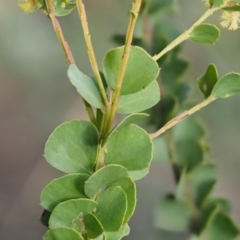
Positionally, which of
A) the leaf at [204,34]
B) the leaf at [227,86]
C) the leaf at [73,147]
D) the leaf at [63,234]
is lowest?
the leaf at [63,234]

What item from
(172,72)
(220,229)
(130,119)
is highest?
(130,119)

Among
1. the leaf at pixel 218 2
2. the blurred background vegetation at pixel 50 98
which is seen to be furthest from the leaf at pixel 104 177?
the blurred background vegetation at pixel 50 98

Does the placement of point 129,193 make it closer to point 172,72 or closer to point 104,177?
point 104,177

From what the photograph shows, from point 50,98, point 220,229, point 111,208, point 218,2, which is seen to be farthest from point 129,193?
point 50,98

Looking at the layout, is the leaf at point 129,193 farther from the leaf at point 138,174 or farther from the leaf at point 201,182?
the leaf at point 201,182

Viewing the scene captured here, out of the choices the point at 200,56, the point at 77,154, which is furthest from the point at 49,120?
the point at 77,154

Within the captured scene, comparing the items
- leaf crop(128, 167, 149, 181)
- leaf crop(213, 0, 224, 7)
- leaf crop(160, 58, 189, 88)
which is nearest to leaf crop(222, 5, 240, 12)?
leaf crop(213, 0, 224, 7)

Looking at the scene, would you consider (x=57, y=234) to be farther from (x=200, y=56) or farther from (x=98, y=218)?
(x=200, y=56)
